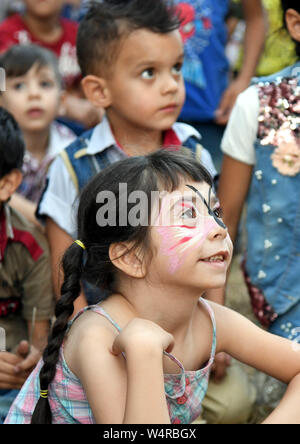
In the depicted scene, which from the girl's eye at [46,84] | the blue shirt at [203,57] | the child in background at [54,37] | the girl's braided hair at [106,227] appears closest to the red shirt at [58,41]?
the child in background at [54,37]

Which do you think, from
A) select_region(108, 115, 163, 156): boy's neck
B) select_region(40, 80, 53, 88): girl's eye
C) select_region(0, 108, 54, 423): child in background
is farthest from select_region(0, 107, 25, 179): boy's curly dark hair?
select_region(40, 80, 53, 88): girl's eye

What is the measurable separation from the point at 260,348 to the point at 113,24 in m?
1.20

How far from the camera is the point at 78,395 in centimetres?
180

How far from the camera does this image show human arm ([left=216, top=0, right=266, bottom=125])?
136 inches

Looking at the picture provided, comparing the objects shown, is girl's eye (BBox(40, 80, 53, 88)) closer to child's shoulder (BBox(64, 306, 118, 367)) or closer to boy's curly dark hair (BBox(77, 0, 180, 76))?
boy's curly dark hair (BBox(77, 0, 180, 76))

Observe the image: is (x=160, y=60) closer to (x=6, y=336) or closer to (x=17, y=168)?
(x=17, y=168)

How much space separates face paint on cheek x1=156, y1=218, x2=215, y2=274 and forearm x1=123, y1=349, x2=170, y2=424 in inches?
11.1

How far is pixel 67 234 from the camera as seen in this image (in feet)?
8.02

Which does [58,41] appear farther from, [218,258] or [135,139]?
[218,258]

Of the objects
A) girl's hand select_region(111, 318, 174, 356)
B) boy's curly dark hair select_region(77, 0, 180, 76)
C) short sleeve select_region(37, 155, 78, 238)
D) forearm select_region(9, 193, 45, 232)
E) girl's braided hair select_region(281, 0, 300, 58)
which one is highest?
girl's braided hair select_region(281, 0, 300, 58)

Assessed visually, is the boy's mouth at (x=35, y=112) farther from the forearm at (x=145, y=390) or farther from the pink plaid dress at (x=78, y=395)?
the forearm at (x=145, y=390)

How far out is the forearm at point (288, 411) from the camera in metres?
1.70

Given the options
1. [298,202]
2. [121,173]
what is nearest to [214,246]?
[121,173]

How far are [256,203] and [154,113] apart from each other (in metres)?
0.44
